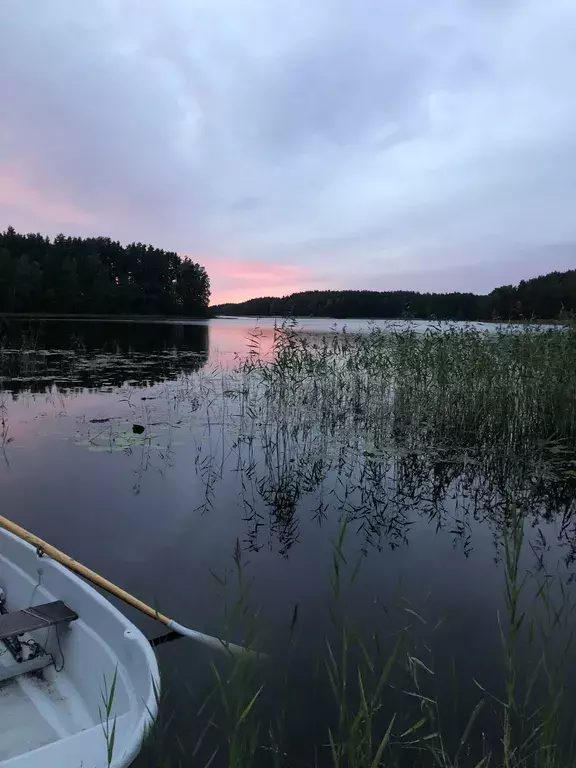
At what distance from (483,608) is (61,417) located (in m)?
8.30

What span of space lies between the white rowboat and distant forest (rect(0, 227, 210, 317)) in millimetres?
58500

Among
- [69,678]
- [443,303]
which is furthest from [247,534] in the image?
[443,303]

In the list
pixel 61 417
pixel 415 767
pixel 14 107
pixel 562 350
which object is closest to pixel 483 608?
pixel 415 767

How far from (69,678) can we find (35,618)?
1.31ft

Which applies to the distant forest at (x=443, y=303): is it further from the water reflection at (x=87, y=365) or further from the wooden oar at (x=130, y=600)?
the wooden oar at (x=130, y=600)

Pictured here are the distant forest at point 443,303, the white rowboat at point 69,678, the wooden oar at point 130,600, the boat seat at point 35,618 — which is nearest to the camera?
the white rowboat at point 69,678

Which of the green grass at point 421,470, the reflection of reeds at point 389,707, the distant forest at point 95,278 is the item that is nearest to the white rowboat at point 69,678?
the reflection of reeds at point 389,707

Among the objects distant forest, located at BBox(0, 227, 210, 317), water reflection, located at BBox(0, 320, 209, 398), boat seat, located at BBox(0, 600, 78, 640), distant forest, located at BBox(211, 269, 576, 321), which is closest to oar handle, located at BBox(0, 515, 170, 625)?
boat seat, located at BBox(0, 600, 78, 640)

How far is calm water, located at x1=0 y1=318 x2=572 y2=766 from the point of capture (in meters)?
3.17

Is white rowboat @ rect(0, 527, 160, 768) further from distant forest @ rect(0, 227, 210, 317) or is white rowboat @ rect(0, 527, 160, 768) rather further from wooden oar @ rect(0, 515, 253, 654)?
distant forest @ rect(0, 227, 210, 317)

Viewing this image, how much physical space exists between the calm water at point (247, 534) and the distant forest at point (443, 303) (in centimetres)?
360

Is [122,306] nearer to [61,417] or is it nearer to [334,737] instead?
[61,417]

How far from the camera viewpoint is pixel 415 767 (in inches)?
86.9

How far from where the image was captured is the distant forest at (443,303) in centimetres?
1028
